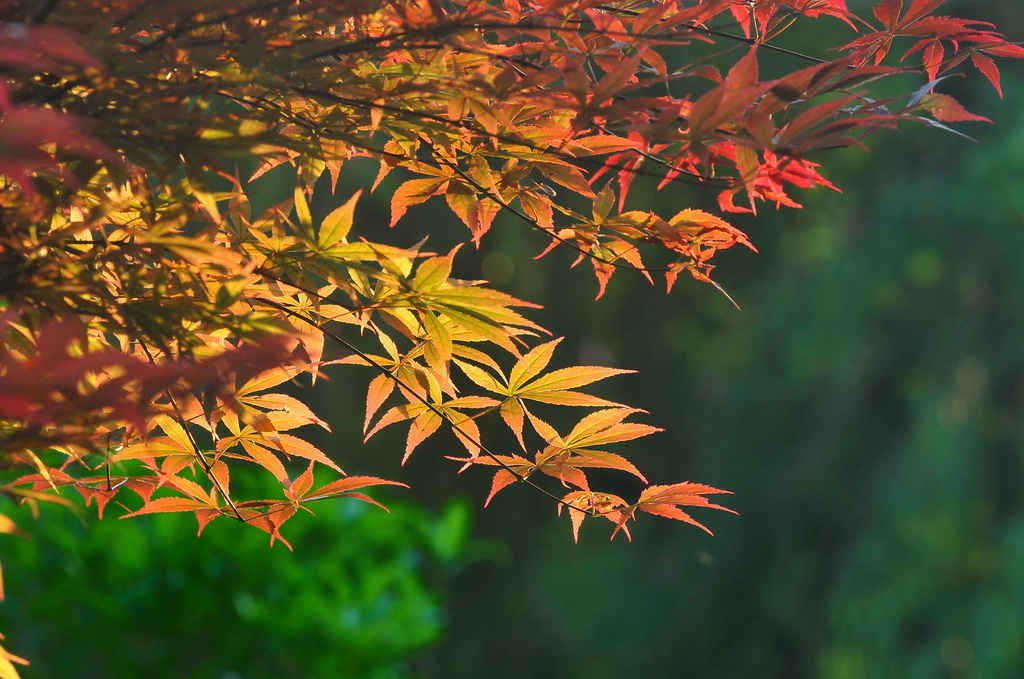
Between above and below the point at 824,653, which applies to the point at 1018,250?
above

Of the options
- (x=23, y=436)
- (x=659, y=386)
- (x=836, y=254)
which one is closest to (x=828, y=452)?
(x=836, y=254)

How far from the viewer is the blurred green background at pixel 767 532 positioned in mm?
1784

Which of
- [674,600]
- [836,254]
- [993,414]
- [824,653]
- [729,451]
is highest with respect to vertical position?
[836,254]

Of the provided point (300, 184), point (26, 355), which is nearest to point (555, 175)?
point (300, 184)

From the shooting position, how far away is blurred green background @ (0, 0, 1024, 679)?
5.85 feet

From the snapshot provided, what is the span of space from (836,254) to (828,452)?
0.65 meters

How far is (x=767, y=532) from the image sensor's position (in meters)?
2.66

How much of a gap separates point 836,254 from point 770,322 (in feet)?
1.00

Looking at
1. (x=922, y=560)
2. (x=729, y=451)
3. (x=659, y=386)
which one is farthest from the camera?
(x=659, y=386)

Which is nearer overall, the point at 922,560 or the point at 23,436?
the point at 23,436

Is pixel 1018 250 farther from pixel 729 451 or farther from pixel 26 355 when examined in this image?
pixel 26 355

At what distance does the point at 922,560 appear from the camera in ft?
7.39

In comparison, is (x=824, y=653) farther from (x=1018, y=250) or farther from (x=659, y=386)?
(x=659, y=386)

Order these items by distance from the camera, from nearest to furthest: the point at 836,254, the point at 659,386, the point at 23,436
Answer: the point at 23,436 < the point at 836,254 < the point at 659,386
